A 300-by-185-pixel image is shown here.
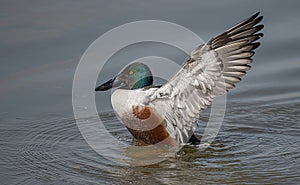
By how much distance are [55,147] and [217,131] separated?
6.13ft

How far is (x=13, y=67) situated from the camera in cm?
873

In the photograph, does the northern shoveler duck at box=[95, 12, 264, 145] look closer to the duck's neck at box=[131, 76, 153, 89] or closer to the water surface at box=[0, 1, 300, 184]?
the duck's neck at box=[131, 76, 153, 89]

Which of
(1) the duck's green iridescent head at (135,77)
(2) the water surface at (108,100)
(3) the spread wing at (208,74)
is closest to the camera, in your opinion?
A: (2) the water surface at (108,100)

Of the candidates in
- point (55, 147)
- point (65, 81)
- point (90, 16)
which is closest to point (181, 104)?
point (55, 147)

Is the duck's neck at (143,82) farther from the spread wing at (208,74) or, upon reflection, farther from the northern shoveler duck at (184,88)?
the spread wing at (208,74)

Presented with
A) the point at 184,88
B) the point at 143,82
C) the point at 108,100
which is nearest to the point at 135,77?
the point at 143,82

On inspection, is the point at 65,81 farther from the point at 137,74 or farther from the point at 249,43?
the point at 249,43

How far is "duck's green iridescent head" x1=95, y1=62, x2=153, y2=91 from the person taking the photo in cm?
732

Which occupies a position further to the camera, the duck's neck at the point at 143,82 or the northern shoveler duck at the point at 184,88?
the duck's neck at the point at 143,82

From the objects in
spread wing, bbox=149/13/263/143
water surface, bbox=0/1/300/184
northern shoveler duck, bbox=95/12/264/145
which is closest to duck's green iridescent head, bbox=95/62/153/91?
northern shoveler duck, bbox=95/12/264/145

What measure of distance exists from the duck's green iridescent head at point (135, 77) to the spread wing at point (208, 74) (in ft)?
1.09

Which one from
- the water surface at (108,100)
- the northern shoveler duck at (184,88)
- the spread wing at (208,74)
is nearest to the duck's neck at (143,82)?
the northern shoveler duck at (184,88)

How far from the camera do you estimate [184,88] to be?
681cm

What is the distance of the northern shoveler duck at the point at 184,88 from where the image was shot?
6.72 m
